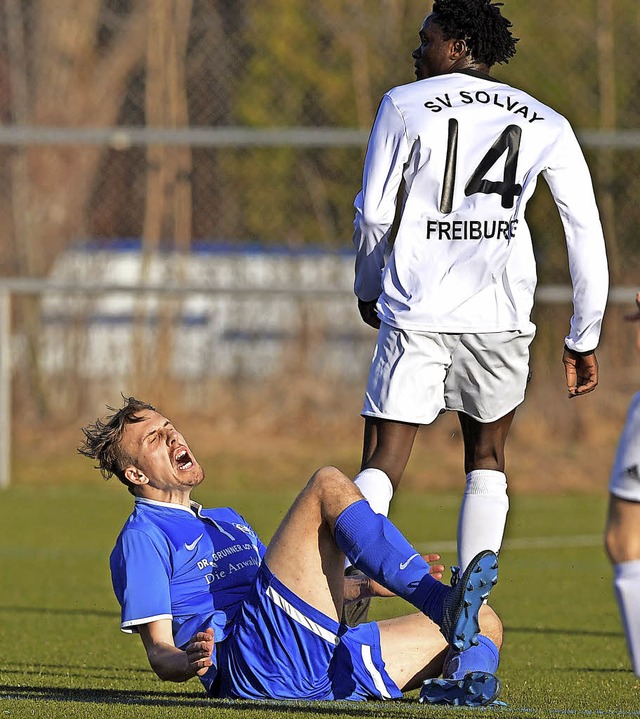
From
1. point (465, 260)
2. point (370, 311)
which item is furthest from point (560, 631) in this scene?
point (465, 260)

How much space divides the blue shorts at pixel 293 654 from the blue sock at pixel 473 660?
21 centimetres

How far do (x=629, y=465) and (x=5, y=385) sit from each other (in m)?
10.1

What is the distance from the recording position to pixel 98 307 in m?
13.7

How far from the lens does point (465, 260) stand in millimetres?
4816

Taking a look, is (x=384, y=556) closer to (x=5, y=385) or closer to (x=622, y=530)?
(x=622, y=530)

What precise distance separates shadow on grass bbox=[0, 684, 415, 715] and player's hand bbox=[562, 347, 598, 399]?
1125 millimetres

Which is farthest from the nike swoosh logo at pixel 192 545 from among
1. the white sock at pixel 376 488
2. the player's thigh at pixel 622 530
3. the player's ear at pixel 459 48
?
the player's ear at pixel 459 48

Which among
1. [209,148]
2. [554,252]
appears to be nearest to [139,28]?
[209,148]

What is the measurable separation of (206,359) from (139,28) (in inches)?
125

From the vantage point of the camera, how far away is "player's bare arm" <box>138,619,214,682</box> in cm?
406

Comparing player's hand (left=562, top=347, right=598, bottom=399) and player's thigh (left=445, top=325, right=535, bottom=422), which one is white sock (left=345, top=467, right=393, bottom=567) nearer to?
player's thigh (left=445, top=325, right=535, bottom=422)

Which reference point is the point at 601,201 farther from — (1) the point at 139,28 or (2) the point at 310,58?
(1) the point at 139,28

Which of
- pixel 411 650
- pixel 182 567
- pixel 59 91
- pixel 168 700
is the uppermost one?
pixel 59 91

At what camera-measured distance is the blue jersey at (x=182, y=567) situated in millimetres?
4332
